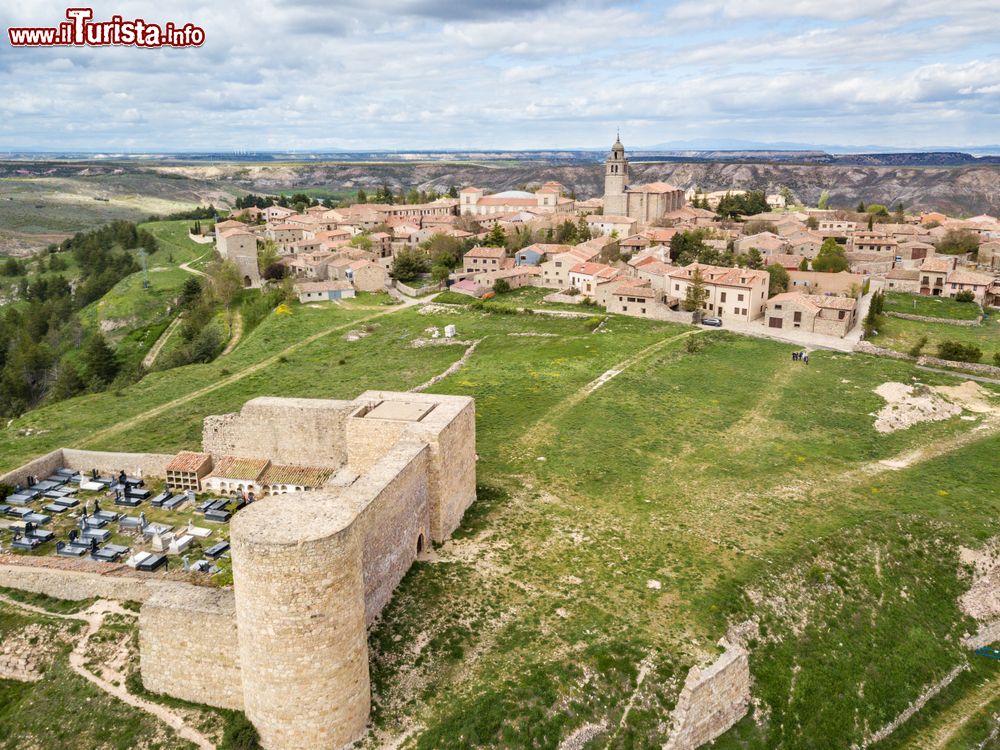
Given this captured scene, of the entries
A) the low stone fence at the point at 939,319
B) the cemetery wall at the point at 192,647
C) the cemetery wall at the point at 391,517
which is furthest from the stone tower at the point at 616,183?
the cemetery wall at the point at 192,647

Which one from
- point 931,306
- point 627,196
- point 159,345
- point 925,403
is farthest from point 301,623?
point 627,196

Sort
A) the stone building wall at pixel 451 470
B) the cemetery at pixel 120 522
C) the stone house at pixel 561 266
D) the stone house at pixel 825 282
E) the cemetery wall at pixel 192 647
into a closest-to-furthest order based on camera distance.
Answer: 1. the cemetery wall at pixel 192 647
2. the stone building wall at pixel 451 470
3. the cemetery at pixel 120 522
4. the stone house at pixel 825 282
5. the stone house at pixel 561 266

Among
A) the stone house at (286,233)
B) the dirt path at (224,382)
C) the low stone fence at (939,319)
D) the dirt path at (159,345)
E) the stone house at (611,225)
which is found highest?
the stone house at (611,225)

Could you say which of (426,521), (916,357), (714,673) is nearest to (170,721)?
(426,521)

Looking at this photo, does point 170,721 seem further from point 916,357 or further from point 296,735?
point 916,357

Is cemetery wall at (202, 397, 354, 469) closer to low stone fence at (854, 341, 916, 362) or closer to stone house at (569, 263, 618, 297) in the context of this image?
low stone fence at (854, 341, 916, 362)

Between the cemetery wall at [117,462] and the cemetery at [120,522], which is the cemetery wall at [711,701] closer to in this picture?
the cemetery at [120,522]

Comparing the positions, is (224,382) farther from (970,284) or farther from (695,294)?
(970,284)
